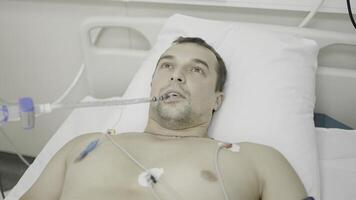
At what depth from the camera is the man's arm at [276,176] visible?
1.05 meters

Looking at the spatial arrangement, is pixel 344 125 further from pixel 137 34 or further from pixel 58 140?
pixel 58 140

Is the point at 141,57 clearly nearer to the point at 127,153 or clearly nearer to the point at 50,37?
the point at 50,37

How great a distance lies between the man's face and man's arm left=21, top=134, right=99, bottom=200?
36cm

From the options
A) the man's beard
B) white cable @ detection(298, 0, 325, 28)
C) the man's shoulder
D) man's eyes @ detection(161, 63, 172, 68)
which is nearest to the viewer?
the man's shoulder

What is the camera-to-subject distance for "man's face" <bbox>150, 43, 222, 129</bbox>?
1.27m

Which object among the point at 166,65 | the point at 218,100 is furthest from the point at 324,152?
the point at 166,65

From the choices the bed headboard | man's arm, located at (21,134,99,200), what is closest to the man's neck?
man's arm, located at (21,134,99,200)

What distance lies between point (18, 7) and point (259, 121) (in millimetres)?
1397

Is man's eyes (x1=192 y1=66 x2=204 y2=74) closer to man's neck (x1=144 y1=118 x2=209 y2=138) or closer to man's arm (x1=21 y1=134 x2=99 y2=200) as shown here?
man's neck (x1=144 y1=118 x2=209 y2=138)

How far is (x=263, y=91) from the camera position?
136cm

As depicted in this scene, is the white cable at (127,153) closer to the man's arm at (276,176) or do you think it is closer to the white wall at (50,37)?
the man's arm at (276,176)

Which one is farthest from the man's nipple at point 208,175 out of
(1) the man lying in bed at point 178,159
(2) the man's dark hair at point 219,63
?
(2) the man's dark hair at point 219,63

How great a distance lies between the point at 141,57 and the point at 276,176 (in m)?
0.93

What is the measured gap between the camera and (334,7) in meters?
1.48
